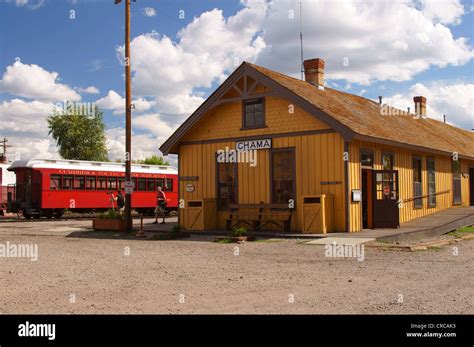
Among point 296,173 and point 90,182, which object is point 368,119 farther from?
point 90,182

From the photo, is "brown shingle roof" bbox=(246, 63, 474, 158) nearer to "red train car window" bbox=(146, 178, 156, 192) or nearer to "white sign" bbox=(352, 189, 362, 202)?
"white sign" bbox=(352, 189, 362, 202)

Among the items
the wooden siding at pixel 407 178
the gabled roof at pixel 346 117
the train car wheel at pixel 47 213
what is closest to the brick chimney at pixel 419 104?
the wooden siding at pixel 407 178

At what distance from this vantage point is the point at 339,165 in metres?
16.7

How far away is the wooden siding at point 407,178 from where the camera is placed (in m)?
→ 16.9

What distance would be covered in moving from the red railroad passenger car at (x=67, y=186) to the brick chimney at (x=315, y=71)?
14.3 m

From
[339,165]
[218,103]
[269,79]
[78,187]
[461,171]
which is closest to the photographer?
[339,165]

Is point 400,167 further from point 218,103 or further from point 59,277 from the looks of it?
point 59,277

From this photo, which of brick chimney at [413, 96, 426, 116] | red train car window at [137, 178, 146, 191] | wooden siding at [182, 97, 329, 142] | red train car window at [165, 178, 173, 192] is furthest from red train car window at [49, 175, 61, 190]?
brick chimney at [413, 96, 426, 116]

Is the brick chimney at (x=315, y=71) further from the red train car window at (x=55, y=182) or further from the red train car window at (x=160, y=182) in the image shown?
the red train car window at (x=160, y=182)

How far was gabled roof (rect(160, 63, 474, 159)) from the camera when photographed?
1680 centimetres

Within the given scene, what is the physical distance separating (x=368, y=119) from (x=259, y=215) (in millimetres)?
5575
